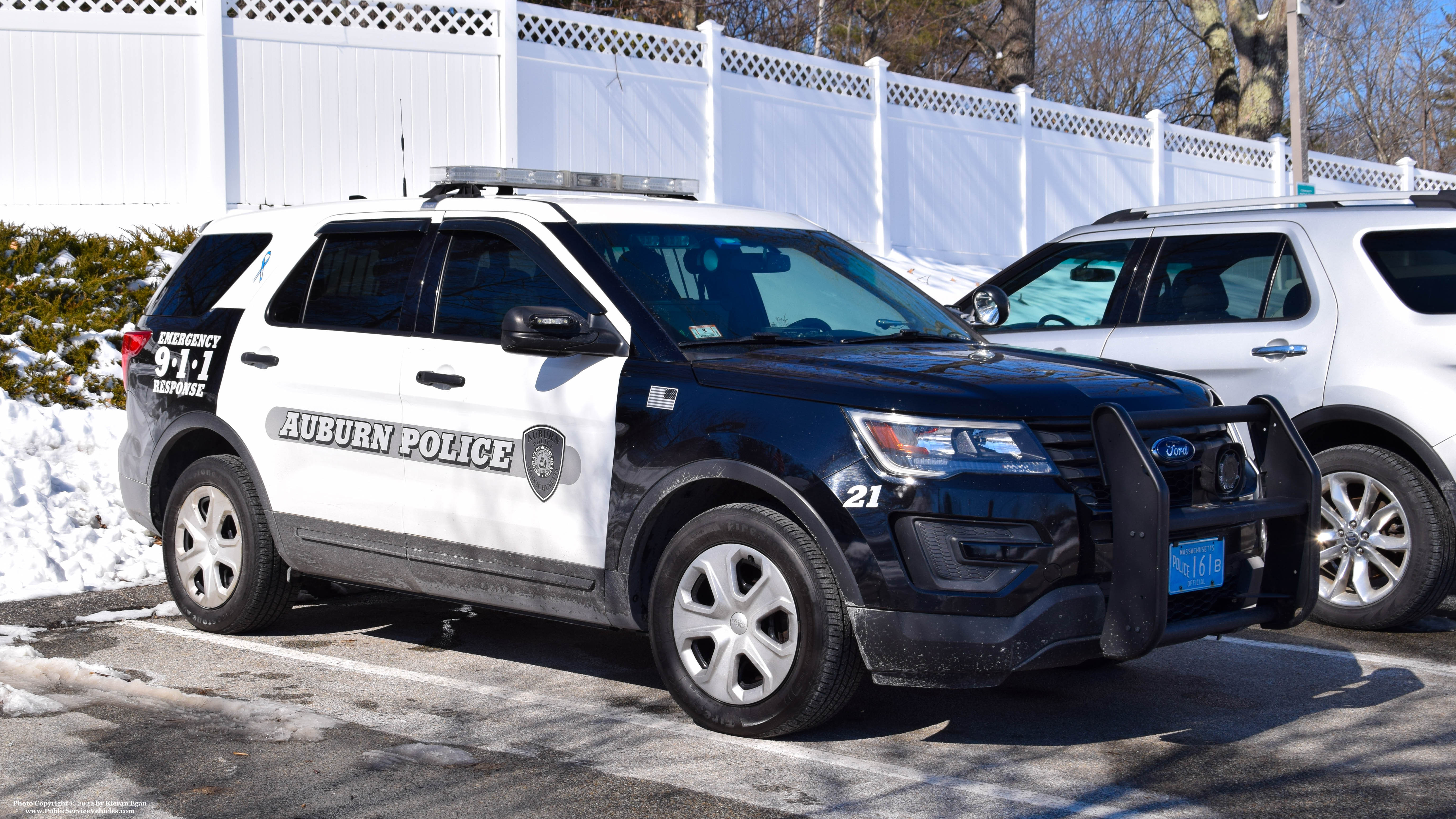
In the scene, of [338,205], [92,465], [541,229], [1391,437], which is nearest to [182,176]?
[92,465]

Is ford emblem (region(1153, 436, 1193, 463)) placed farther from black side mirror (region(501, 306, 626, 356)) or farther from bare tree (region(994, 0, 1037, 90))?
bare tree (region(994, 0, 1037, 90))

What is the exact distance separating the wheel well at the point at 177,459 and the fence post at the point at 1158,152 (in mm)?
18525

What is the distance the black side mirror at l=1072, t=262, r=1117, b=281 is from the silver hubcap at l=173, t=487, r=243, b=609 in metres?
4.33

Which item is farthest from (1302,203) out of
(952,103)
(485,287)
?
(952,103)

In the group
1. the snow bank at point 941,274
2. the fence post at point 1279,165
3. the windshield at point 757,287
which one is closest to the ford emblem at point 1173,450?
the windshield at point 757,287

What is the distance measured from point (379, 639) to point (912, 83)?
46.9ft

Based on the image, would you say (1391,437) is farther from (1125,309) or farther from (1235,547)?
(1235,547)

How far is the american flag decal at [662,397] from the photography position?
16.8ft

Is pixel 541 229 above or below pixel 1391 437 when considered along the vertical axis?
above

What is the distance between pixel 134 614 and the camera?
718 cm

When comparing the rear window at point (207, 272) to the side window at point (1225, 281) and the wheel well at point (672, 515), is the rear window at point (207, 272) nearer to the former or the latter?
the wheel well at point (672, 515)

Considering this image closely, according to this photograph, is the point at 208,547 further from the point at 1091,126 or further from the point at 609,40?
the point at 1091,126

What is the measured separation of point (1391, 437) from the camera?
6789mm

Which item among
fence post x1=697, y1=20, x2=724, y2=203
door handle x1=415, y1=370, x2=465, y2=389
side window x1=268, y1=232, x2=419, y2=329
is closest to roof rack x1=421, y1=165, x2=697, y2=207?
side window x1=268, y1=232, x2=419, y2=329
